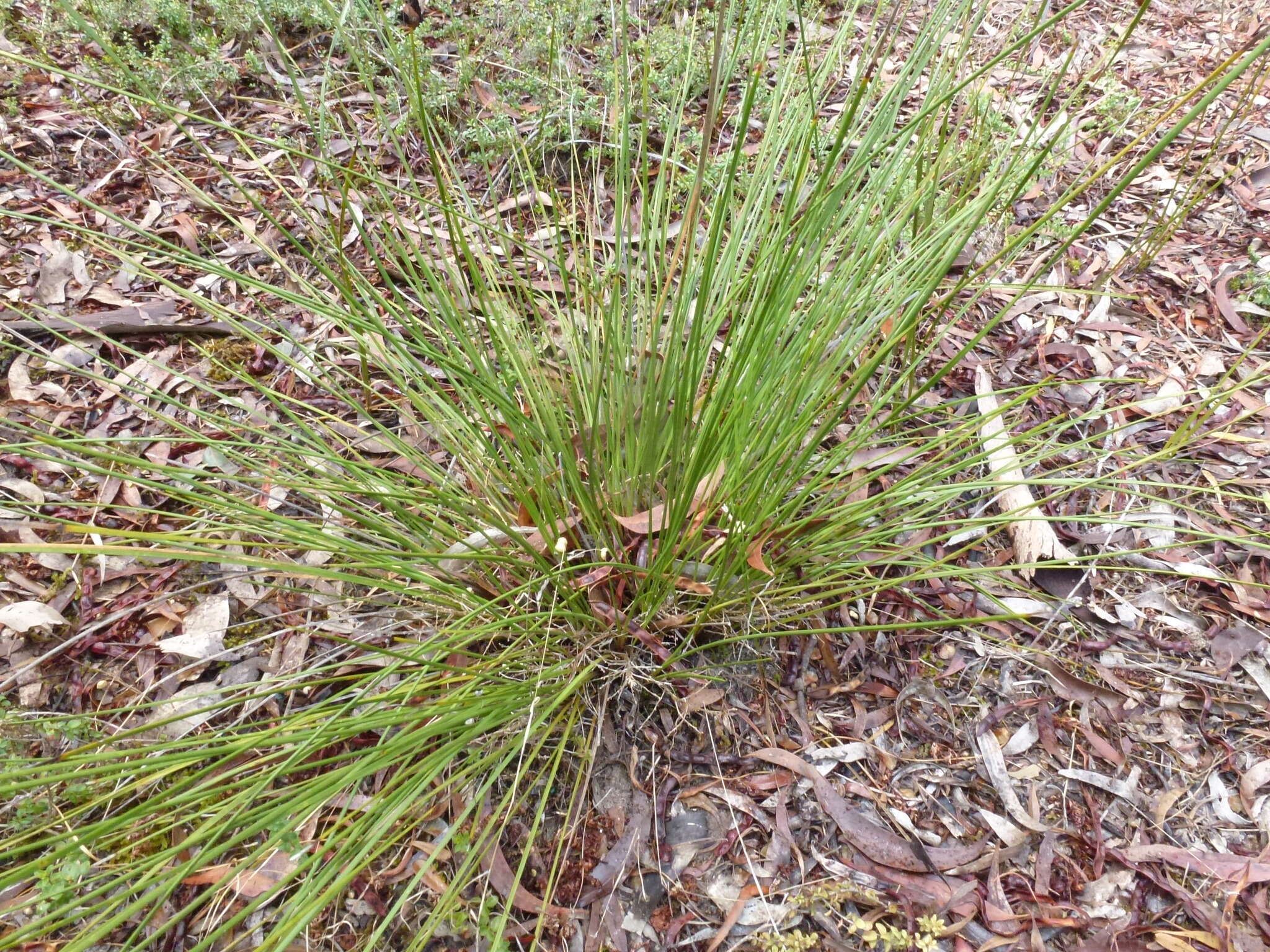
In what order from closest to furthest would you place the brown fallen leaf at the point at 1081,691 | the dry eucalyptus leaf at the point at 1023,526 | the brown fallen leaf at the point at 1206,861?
the brown fallen leaf at the point at 1206,861, the brown fallen leaf at the point at 1081,691, the dry eucalyptus leaf at the point at 1023,526

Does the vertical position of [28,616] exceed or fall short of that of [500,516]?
it falls short

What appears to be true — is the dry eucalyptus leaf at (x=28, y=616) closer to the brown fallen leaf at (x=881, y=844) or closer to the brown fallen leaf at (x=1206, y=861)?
the brown fallen leaf at (x=881, y=844)

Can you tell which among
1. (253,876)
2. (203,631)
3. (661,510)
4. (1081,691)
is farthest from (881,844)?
(203,631)

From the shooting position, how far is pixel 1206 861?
128cm

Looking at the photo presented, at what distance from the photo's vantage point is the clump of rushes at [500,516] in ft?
3.40

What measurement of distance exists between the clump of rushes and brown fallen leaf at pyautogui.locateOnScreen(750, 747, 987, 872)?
33cm

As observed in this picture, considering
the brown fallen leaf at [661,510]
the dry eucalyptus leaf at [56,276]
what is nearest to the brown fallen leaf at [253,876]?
the brown fallen leaf at [661,510]

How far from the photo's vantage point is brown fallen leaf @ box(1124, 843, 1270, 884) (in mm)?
1266

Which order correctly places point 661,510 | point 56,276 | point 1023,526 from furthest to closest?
1. point 56,276
2. point 1023,526
3. point 661,510

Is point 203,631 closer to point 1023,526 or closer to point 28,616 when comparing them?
point 28,616

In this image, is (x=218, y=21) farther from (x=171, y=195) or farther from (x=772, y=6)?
(x=772, y=6)

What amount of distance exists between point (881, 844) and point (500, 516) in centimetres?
86

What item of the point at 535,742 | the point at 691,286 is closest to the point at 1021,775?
the point at 535,742

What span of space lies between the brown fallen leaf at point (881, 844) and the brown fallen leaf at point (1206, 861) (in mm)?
266
